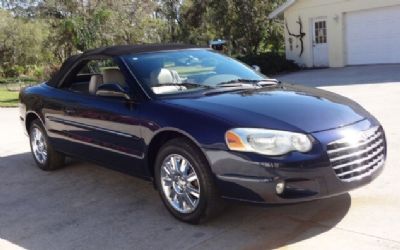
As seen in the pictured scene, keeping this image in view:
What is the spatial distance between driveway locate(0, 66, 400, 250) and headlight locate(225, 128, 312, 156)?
71cm

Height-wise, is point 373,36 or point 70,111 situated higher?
point 373,36

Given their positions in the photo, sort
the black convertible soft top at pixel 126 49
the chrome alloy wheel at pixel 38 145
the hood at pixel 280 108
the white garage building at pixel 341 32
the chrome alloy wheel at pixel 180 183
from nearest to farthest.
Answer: the hood at pixel 280 108
the chrome alloy wheel at pixel 180 183
the black convertible soft top at pixel 126 49
the chrome alloy wheel at pixel 38 145
the white garage building at pixel 341 32

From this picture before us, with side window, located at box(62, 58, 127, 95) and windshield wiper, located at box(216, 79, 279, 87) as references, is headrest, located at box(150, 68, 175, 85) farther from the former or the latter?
windshield wiper, located at box(216, 79, 279, 87)

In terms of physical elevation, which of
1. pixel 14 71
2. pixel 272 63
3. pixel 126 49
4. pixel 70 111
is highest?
pixel 126 49

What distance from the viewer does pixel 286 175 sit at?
3775mm

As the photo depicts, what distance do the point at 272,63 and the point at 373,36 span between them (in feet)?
13.9

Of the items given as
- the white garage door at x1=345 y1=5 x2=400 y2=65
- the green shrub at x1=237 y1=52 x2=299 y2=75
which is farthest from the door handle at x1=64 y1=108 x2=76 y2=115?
the green shrub at x1=237 y1=52 x2=299 y2=75

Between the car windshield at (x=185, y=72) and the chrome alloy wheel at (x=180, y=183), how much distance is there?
73cm

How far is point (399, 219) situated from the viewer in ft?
13.6

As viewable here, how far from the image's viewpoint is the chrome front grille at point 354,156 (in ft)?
12.7

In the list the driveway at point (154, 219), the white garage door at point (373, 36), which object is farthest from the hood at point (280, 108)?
the white garage door at point (373, 36)

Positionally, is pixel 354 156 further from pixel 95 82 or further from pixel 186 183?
pixel 95 82

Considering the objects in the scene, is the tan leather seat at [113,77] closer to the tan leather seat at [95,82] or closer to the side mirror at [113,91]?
the tan leather seat at [95,82]

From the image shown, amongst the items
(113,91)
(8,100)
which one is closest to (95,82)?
(113,91)
